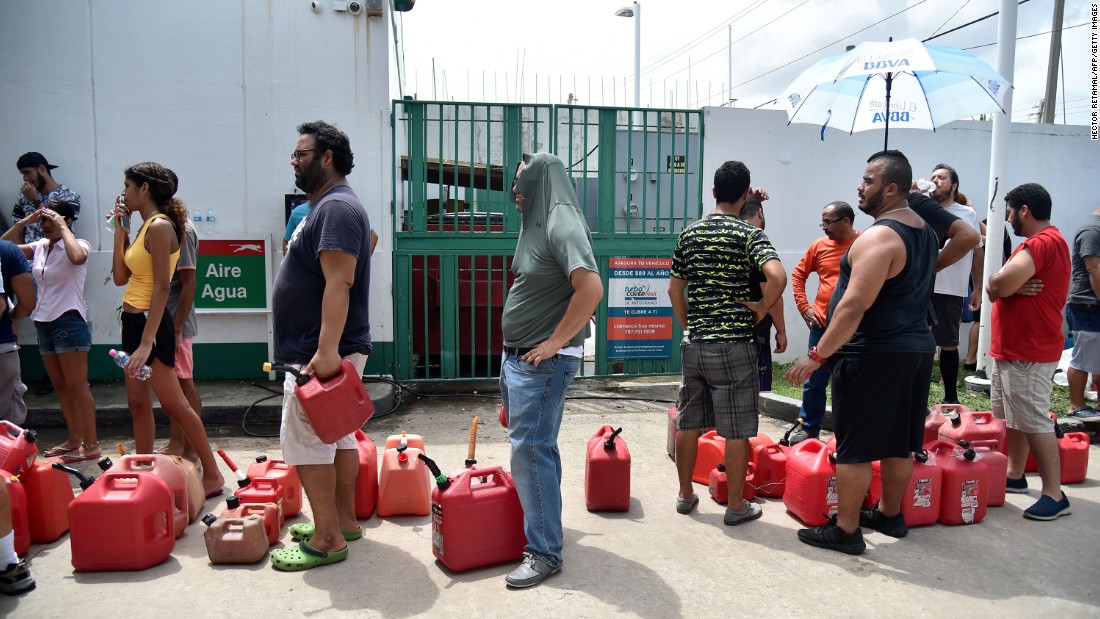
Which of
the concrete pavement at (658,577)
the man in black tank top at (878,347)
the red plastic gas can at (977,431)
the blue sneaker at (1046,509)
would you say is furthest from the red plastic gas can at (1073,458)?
the man in black tank top at (878,347)

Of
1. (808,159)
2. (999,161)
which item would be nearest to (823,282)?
(999,161)

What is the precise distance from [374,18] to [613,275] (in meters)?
3.44

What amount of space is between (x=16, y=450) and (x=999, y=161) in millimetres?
7639

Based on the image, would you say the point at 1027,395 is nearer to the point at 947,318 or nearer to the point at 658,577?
the point at 947,318

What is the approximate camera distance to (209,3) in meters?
7.05

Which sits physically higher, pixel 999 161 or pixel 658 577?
pixel 999 161

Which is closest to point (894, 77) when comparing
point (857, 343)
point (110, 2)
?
point (857, 343)

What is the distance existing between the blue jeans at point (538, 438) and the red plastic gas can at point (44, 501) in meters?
2.38

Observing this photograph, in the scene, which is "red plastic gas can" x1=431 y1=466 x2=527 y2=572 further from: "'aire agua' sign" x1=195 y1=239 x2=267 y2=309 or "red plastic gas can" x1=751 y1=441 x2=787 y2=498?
"'aire agua' sign" x1=195 y1=239 x2=267 y2=309

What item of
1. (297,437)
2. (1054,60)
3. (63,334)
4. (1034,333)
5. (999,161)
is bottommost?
(297,437)

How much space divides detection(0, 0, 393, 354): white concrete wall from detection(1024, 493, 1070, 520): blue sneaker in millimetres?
5600

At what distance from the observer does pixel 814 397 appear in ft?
17.6

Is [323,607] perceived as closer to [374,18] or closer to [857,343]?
[857,343]

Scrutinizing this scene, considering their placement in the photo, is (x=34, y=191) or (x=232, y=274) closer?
(x=34, y=191)
